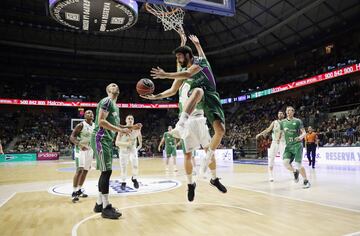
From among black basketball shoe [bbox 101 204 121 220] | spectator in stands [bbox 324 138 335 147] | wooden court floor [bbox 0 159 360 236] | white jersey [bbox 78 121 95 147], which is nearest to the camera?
wooden court floor [bbox 0 159 360 236]

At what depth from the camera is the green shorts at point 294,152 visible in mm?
8414

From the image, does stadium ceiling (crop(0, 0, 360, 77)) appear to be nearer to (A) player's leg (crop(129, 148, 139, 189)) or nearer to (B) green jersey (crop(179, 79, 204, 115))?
(A) player's leg (crop(129, 148, 139, 189))

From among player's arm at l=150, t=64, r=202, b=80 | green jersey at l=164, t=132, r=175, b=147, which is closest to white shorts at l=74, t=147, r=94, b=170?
player's arm at l=150, t=64, r=202, b=80

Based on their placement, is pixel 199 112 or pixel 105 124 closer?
pixel 105 124

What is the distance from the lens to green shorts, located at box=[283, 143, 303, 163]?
27.6 ft

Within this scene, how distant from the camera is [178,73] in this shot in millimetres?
4645

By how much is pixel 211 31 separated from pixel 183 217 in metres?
26.1

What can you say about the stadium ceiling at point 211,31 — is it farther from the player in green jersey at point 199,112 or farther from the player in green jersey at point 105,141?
the player in green jersey at point 199,112

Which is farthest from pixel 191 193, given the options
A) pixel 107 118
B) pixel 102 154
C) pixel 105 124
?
pixel 107 118

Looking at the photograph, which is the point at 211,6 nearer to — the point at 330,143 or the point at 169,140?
the point at 169,140

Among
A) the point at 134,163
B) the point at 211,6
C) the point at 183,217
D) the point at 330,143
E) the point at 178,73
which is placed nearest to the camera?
the point at 178,73

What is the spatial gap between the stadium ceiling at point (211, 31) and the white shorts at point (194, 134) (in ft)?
60.3

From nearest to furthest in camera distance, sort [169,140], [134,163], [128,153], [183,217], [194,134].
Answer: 1. [183,217]
2. [194,134]
3. [134,163]
4. [128,153]
5. [169,140]

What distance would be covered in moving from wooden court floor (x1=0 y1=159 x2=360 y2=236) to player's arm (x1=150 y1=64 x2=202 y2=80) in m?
2.16
